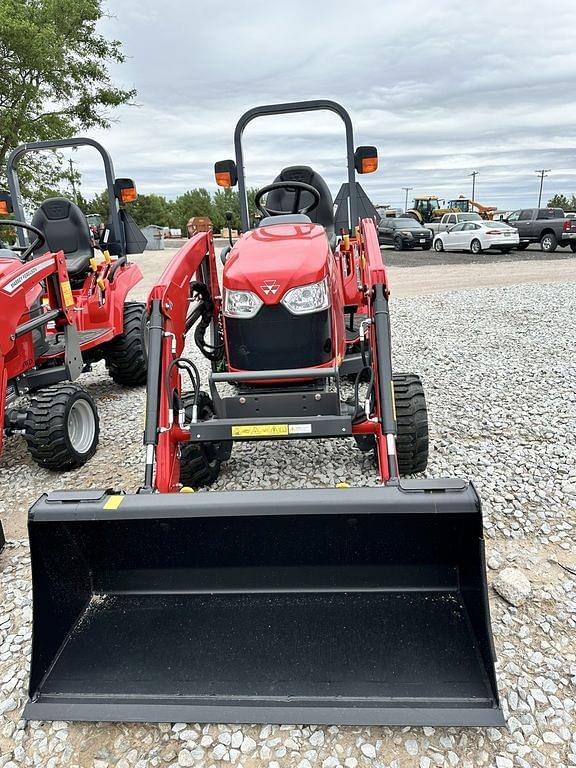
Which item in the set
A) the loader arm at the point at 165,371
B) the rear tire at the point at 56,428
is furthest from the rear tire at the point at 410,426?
the rear tire at the point at 56,428

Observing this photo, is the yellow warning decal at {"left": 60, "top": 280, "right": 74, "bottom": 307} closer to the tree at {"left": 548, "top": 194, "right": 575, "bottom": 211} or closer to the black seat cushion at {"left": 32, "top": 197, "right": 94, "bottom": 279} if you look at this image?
the black seat cushion at {"left": 32, "top": 197, "right": 94, "bottom": 279}

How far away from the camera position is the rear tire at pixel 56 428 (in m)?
4.05

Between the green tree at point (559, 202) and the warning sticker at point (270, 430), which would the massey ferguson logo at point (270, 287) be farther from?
the green tree at point (559, 202)

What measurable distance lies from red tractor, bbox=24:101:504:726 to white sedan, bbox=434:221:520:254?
1879 cm

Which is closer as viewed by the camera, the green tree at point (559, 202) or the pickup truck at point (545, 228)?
the pickup truck at point (545, 228)

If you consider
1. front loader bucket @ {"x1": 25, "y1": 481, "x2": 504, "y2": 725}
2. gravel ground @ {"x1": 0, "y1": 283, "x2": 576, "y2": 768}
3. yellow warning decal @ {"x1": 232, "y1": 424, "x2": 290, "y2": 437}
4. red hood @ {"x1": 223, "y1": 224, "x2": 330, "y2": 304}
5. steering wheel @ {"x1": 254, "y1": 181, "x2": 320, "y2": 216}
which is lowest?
gravel ground @ {"x1": 0, "y1": 283, "x2": 576, "y2": 768}

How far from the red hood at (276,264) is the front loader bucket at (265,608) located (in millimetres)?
1396

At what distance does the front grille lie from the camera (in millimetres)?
3350

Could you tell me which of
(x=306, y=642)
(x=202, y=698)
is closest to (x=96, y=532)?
(x=202, y=698)

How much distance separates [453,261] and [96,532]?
59.3 feet

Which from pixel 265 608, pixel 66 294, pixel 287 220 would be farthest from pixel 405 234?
pixel 265 608

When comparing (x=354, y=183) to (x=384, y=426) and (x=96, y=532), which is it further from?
(x=96, y=532)


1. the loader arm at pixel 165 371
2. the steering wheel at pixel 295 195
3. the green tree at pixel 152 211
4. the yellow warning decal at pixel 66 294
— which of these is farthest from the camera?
the green tree at pixel 152 211

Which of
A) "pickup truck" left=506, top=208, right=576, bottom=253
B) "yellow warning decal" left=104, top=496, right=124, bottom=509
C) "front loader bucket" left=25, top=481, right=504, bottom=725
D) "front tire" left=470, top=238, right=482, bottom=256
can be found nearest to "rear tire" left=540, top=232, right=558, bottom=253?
"pickup truck" left=506, top=208, right=576, bottom=253
